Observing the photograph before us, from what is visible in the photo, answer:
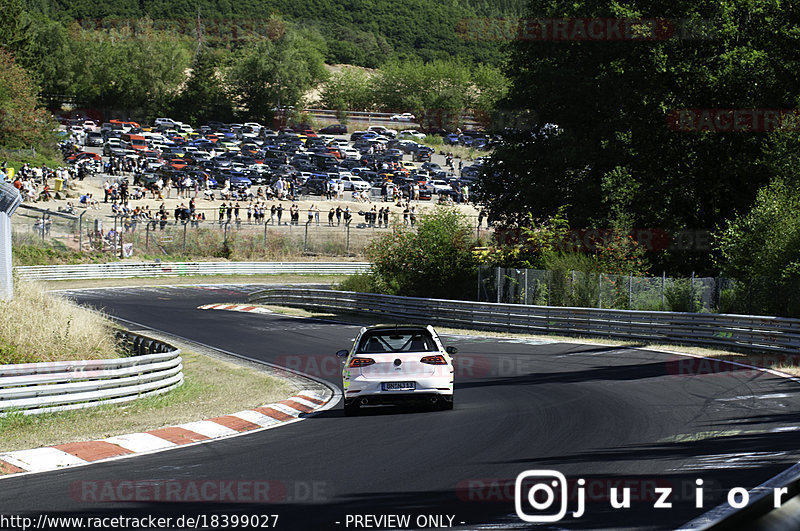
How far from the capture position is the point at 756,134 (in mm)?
34688

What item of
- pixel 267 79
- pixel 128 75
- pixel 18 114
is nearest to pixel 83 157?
pixel 18 114

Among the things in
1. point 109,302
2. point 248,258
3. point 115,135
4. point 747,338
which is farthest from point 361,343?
point 115,135

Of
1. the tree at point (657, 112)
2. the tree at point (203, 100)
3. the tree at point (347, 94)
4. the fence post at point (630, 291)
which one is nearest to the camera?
the fence post at point (630, 291)

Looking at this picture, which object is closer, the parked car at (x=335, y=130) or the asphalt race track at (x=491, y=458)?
the asphalt race track at (x=491, y=458)

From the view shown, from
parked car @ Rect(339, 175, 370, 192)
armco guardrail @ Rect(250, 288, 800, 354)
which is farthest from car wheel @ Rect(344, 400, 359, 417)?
parked car @ Rect(339, 175, 370, 192)

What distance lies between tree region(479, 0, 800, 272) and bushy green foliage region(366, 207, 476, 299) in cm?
484

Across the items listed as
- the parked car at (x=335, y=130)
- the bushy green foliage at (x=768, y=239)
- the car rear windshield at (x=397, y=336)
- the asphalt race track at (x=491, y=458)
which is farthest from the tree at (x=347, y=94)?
the car rear windshield at (x=397, y=336)

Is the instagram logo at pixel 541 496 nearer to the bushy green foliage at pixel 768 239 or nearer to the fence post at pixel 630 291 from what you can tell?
the bushy green foliage at pixel 768 239

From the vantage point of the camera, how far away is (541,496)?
7531 millimetres

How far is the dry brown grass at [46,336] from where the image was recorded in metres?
16.6

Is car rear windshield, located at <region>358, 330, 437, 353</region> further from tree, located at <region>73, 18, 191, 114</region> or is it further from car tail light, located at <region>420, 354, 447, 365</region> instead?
tree, located at <region>73, 18, 191, 114</region>

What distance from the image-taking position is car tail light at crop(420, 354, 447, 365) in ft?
44.1

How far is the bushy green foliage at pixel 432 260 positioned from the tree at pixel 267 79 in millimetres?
105167

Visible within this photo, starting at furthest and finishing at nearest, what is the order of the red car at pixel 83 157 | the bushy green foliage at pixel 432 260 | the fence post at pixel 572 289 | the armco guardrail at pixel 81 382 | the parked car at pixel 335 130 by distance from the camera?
the parked car at pixel 335 130 < the red car at pixel 83 157 < the bushy green foliage at pixel 432 260 < the fence post at pixel 572 289 < the armco guardrail at pixel 81 382
